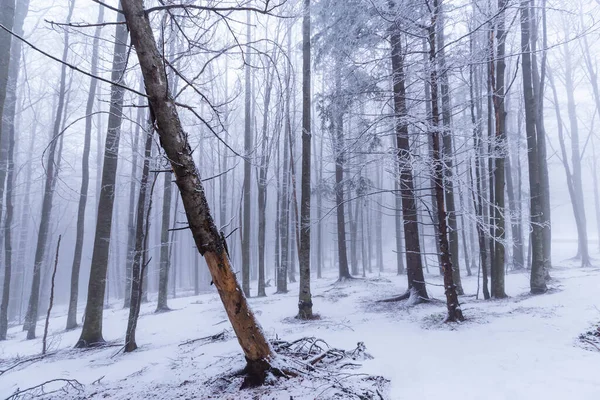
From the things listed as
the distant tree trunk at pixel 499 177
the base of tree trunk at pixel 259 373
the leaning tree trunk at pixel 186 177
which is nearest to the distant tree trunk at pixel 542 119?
the distant tree trunk at pixel 499 177

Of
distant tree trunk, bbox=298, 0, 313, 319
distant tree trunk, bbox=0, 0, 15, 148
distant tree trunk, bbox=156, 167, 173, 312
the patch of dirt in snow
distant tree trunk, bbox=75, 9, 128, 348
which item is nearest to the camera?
the patch of dirt in snow

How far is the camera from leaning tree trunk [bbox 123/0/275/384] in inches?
108

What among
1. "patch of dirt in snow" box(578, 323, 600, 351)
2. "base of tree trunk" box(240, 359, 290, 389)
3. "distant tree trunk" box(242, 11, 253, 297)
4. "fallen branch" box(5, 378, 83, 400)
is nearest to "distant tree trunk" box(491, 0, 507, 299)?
"patch of dirt in snow" box(578, 323, 600, 351)

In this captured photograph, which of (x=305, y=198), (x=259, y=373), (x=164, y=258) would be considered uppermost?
(x=305, y=198)

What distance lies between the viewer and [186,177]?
282cm

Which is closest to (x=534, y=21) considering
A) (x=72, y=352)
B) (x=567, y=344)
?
(x=567, y=344)

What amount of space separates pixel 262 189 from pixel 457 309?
378 inches

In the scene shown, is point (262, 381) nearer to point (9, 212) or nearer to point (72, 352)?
point (72, 352)

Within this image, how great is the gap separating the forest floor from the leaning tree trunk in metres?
0.64

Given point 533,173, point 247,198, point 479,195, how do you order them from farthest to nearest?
point 247,198 < point 533,173 < point 479,195

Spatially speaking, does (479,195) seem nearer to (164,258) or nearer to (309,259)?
(309,259)

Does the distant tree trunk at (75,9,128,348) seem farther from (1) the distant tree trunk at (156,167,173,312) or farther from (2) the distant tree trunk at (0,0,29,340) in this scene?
(2) the distant tree trunk at (0,0,29,340)

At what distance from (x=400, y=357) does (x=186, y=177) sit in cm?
347

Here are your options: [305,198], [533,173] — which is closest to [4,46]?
[305,198]
